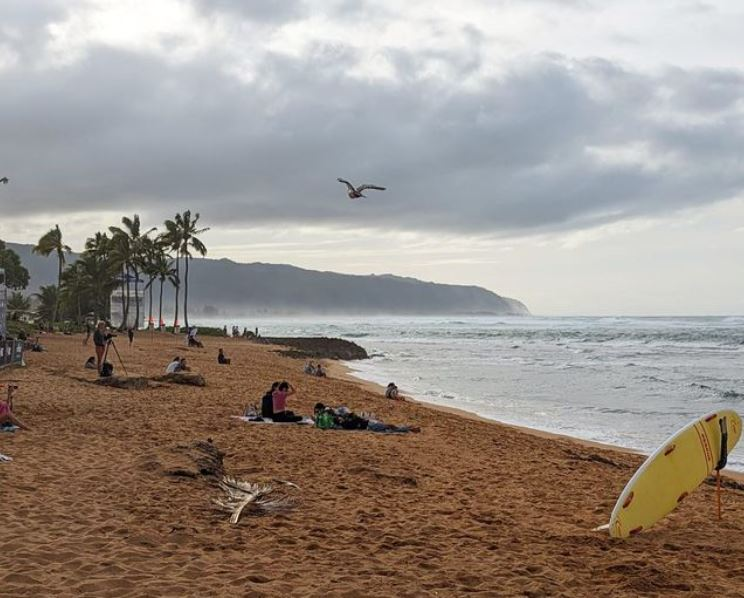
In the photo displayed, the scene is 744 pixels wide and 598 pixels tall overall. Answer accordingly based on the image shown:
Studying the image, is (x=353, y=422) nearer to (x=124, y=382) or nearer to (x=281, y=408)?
(x=281, y=408)

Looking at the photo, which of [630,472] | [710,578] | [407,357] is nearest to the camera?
[710,578]

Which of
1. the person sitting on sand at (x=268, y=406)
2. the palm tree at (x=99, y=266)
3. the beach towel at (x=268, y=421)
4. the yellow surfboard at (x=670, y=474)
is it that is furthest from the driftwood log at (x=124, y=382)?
the palm tree at (x=99, y=266)

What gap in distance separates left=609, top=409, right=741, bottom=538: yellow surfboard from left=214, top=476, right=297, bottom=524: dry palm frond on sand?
307 cm

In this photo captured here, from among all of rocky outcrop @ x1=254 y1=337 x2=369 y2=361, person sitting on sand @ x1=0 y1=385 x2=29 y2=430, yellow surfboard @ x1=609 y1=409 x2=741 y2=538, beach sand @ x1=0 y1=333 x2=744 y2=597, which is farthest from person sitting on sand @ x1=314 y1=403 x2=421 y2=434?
rocky outcrop @ x1=254 y1=337 x2=369 y2=361

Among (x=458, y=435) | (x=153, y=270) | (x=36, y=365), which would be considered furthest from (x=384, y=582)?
(x=153, y=270)

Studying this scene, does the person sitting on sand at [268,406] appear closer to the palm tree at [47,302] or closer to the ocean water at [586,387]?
the ocean water at [586,387]

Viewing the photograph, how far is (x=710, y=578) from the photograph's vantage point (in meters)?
5.21

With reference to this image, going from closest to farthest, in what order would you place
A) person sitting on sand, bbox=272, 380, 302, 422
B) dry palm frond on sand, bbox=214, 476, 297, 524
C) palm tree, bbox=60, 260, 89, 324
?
dry palm frond on sand, bbox=214, 476, 297, 524 → person sitting on sand, bbox=272, 380, 302, 422 → palm tree, bbox=60, 260, 89, 324

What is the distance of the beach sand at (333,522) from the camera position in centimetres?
487

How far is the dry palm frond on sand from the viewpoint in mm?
6453

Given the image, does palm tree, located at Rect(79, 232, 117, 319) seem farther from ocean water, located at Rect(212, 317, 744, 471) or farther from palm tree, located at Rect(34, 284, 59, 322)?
ocean water, located at Rect(212, 317, 744, 471)

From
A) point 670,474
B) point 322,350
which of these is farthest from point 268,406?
point 322,350

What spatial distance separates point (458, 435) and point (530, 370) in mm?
19905

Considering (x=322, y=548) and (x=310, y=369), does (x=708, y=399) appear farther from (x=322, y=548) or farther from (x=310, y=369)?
(x=322, y=548)
